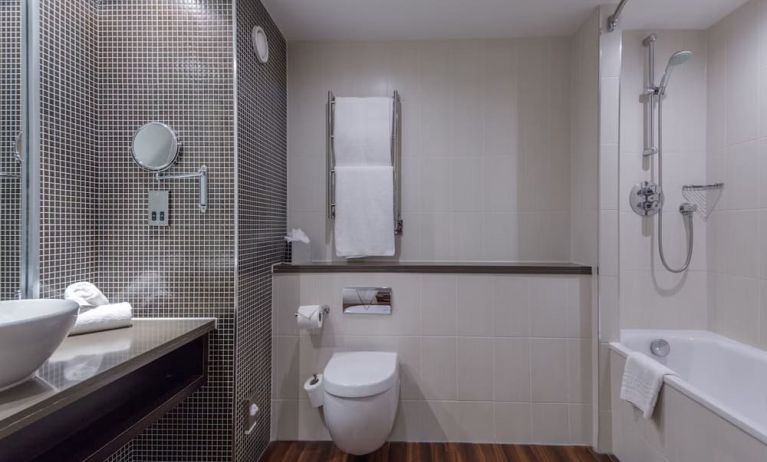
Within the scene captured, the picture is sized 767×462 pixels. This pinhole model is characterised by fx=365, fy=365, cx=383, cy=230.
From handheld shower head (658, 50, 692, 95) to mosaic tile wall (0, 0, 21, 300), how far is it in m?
2.77

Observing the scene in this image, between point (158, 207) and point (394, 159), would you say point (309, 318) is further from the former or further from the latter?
point (394, 159)

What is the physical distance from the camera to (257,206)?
72.8 inches

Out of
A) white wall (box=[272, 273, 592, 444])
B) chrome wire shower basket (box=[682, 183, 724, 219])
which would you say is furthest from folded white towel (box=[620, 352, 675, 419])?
chrome wire shower basket (box=[682, 183, 724, 219])

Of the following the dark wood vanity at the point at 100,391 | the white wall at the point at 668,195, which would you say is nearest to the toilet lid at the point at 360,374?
the dark wood vanity at the point at 100,391

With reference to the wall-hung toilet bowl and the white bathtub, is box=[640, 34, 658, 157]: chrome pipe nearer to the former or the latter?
the white bathtub

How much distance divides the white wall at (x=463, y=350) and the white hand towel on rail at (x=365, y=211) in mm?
200

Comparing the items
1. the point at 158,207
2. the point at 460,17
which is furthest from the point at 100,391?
the point at 460,17

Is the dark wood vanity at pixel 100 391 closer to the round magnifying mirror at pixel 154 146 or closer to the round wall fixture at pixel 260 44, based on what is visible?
the round magnifying mirror at pixel 154 146

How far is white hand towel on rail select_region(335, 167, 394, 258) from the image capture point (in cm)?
214

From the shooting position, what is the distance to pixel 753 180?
1.82 m

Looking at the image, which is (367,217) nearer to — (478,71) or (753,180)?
(478,71)

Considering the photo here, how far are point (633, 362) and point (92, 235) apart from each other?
→ 245cm

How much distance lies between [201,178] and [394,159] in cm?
108

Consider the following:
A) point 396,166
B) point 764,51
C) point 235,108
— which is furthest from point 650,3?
point 235,108
